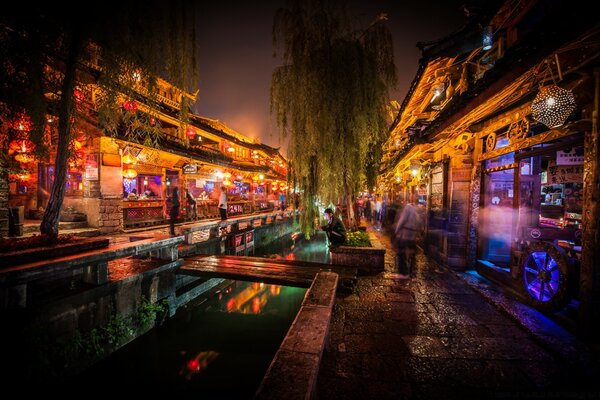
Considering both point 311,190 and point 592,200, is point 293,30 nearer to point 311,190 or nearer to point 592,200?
point 311,190

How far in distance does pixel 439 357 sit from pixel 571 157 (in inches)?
240

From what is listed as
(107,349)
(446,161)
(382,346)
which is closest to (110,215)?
(107,349)

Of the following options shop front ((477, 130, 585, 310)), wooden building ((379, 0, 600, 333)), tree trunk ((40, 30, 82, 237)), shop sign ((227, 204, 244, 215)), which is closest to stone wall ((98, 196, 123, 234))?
tree trunk ((40, 30, 82, 237))

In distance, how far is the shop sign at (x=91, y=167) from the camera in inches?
478

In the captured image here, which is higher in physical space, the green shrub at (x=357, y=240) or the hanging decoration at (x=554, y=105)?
the hanging decoration at (x=554, y=105)

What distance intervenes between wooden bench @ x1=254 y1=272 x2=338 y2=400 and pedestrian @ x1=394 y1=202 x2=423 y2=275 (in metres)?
4.13

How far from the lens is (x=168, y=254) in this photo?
302 inches

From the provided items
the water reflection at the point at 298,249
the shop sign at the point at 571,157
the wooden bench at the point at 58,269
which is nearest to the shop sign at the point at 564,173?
the shop sign at the point at 571,157

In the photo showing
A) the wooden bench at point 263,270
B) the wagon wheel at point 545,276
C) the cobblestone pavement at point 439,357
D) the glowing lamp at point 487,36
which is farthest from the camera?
the glowing lamp at point 487,36

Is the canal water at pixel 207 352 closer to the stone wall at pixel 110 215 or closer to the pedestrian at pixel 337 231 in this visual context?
the pedestrian at pixel 337 231

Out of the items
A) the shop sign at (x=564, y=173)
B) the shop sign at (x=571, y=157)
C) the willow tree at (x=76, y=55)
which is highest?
the willow tree at (x=76, y=55)

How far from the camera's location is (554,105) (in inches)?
159

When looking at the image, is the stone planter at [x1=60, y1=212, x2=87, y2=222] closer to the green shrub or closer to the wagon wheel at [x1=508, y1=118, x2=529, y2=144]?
the green shrub

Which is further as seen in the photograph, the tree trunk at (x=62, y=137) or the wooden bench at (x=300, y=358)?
the tree trunk at (x=62, y=137)
